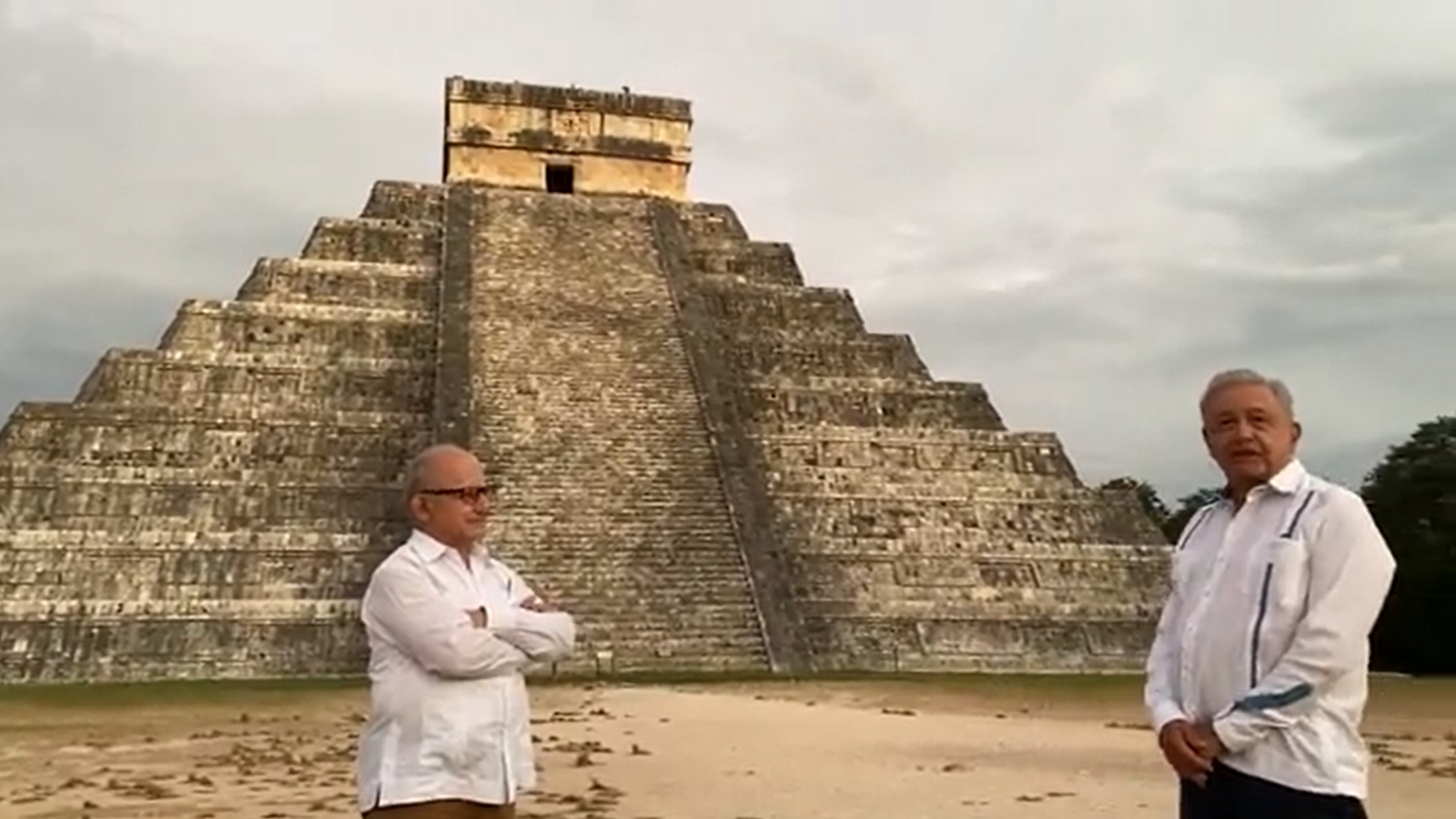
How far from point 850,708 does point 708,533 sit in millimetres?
5427

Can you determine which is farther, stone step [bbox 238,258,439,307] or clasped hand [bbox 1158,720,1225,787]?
stone step [bbox 238,258,439,307]

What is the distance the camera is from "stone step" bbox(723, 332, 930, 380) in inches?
826

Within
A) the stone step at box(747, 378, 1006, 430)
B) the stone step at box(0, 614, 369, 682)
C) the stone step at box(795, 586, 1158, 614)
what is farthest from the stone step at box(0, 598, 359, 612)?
the stone step at box(747, 378, 1006, 430)

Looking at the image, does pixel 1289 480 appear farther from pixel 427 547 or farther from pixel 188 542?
pixel 188 542

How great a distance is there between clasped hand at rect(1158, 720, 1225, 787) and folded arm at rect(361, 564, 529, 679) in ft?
4.14

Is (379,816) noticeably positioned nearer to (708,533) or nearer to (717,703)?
(717,703)

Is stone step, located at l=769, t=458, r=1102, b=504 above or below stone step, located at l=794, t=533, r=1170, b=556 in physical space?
above

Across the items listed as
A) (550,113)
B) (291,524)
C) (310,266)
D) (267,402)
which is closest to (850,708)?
(291,524)

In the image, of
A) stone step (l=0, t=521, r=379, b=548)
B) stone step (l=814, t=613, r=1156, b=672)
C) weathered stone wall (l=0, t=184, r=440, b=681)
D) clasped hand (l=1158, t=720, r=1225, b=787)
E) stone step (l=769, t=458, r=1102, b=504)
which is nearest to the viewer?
clasped hand (l=1158, t=720, r=1225, b=787)

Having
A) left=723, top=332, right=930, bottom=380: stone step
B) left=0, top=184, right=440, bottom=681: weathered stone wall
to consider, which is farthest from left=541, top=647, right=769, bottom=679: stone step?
left=723, top=332, right=930, bottom=380: stone step

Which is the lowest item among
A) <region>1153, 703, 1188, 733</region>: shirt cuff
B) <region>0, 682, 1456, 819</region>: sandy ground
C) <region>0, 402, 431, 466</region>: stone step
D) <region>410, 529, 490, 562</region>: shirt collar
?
<region>0, 682, 1456, 819</region>: sandy ground

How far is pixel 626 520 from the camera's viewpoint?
695 inches

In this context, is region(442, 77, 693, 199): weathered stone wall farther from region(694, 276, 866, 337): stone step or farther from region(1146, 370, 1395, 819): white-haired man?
region(1146, 370, 1395, 819): white-haired man

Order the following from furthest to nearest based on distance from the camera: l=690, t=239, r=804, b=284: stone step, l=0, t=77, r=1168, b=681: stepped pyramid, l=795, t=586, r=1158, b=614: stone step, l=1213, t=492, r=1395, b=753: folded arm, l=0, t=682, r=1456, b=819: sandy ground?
l=690, t=239, r=804, b=284: stone step → l=795, t=586, r=1158, b=614: stone step → l=0, t=77, r=1168, b=681: stepped pyramid → l=0, t=682, r=1456, b=819: sandy ground → l=1213, t=492, r=1395, b=753: folded arm
